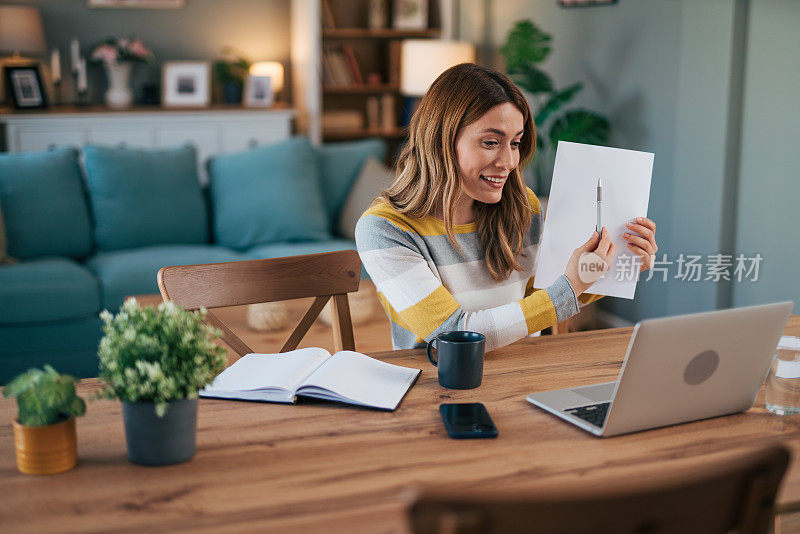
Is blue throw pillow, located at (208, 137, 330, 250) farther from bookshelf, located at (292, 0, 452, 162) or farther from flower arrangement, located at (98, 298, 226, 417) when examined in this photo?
flower arrangement, located at (98, 298, 226, 417)

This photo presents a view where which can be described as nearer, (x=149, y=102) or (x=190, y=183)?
(x=190, y=183)

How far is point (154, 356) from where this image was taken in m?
1.02

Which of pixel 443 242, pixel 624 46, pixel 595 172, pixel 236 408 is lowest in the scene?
pixel 236 408

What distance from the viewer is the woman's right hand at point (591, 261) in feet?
4.99

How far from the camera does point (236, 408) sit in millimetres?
1271

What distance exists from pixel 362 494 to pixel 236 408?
37 cm

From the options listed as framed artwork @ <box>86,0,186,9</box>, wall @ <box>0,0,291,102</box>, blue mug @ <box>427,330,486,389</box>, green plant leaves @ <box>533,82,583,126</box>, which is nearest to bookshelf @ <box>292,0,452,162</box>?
wall @ <box>0,0,291,102</box>

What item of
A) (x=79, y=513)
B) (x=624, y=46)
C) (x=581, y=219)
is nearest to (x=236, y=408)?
(x=79, y=513)

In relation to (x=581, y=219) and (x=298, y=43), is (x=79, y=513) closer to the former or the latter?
(x=581, y=219)

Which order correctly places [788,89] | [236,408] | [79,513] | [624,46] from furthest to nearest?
[624,46] → [788,89] → [236,408] → [79,513]

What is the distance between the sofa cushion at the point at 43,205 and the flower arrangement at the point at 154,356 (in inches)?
115

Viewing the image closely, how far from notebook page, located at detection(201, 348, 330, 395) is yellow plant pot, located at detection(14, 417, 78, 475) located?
0.85 ft

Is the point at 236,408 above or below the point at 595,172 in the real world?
below

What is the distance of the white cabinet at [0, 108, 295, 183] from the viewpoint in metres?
4.88
